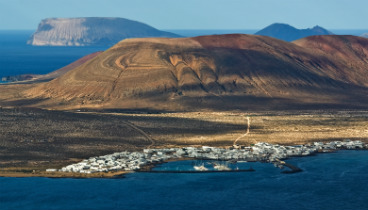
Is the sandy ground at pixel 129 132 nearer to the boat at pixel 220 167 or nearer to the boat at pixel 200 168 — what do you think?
the boat at pixel 200 168

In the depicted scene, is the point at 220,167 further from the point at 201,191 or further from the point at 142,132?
the point at 142,132

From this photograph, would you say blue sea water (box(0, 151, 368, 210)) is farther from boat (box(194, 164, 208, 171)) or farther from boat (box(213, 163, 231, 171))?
boat (box(213, 163, 231, 171))

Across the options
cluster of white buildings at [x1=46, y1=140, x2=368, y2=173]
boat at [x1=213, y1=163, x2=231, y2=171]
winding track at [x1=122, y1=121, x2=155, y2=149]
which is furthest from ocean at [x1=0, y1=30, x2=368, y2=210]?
winding track at [x1=122, y1=121, x2=155, y2=149]

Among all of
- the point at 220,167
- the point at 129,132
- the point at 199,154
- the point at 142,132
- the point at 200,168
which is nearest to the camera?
the point at 200,168

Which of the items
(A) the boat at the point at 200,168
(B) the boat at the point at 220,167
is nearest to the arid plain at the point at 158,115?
(B) the boat at the point at 220,167

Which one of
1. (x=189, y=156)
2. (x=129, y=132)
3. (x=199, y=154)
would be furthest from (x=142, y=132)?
(x=199, y=154)

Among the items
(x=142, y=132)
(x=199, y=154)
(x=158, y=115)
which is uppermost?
(x=158, y=115)
